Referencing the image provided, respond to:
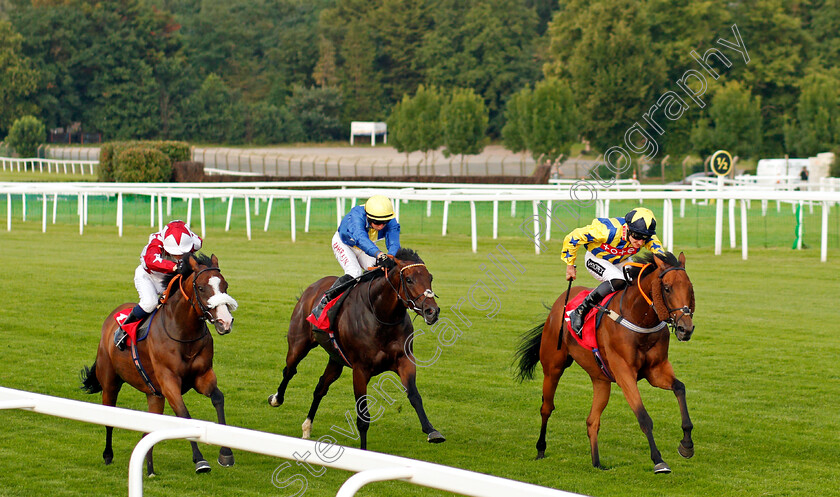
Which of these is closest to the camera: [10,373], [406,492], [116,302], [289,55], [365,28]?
[406,492]

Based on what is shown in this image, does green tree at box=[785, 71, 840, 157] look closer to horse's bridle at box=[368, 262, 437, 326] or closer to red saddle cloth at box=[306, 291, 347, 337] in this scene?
red saddle cloth at box=[306, 291, 347, 337]

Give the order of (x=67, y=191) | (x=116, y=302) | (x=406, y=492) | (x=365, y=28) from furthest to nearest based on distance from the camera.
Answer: (x=365, y=28), (x=67, y=191), (x=116, y=302), (x=406, y=492)

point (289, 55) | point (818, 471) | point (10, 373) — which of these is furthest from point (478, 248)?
point (289, 55)

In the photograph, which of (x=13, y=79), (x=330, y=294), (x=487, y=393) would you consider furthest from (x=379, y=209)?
(x=13, y=79)

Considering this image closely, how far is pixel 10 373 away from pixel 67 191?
39.6ft

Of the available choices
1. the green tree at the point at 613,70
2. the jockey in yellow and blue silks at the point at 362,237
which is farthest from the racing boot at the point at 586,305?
the green tree at the point at 613,70

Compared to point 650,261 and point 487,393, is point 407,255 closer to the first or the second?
point 650,261

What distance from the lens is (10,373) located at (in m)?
7.93

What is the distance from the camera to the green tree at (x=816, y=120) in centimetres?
3856

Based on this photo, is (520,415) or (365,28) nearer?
(520,415)

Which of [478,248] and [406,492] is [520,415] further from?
[478,248]

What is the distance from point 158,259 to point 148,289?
0.18 metres

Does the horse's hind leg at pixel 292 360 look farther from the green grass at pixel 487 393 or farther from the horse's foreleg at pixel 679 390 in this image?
the horse's foreleg at pixel 679 390

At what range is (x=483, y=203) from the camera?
26.5m
